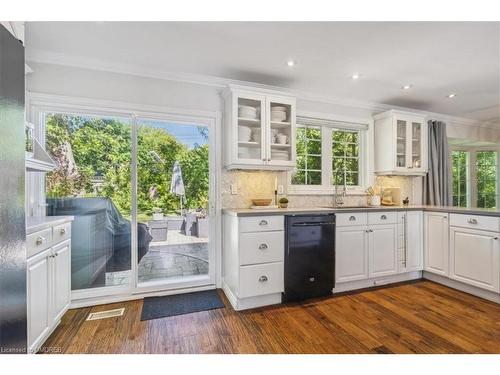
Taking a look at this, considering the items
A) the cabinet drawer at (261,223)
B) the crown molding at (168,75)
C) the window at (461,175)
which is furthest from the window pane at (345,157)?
the window at (461,175)

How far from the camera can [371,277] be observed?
287 centimetres

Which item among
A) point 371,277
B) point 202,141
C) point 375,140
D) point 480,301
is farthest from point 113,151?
point 480,301

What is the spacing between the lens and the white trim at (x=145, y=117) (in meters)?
2.33

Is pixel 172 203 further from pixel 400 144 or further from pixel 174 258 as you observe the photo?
pixel 400 144

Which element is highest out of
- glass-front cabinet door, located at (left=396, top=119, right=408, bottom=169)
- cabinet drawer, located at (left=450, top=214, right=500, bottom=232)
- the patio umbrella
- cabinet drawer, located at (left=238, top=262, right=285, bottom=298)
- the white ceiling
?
the white ceiling

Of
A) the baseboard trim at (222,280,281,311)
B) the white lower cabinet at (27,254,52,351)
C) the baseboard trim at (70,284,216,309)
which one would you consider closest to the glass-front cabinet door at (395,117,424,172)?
the baseboard trim at (222,280,281,311)

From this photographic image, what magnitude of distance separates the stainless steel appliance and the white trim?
4.69ft

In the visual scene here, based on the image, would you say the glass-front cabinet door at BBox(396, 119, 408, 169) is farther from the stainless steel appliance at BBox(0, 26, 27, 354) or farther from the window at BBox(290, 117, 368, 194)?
the stainless steel appliance at BBox(0, 26, 27, 354)

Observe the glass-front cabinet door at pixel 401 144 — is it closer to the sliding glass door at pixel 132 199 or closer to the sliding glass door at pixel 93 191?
the sliding glass door at pixel 132 199

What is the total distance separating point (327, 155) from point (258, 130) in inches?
48.2

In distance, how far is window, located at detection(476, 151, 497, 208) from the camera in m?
4.82

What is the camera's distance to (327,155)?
3490 mm

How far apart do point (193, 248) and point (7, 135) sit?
215 cm

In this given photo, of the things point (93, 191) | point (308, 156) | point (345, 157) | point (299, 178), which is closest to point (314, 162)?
point (308, 156)
